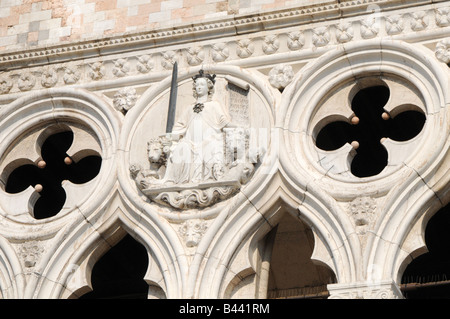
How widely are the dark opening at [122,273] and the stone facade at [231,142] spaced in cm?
139

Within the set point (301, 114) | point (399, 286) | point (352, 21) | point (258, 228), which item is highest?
point (352, 21)

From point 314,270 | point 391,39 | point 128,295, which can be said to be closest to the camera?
point 391,39

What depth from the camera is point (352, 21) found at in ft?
47.7

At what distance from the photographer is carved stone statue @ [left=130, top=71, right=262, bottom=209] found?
46.1ft

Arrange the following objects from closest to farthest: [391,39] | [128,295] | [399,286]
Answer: [399,286]
[391,39]
[128,295]

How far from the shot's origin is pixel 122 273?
17.0 meters

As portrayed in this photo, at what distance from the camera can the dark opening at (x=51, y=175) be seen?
1575 centimetres

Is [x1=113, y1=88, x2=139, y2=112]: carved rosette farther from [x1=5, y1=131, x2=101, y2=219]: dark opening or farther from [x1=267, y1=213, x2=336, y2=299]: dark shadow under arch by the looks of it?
[x1=267, y1=213, x2=336, y2=299]: dark shadow under arch

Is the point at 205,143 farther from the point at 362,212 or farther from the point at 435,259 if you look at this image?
the point at 435,259

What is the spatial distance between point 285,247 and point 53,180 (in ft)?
9.14

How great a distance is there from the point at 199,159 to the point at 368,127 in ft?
7.90

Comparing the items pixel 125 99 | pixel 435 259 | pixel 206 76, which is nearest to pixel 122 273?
pixel 125 99
